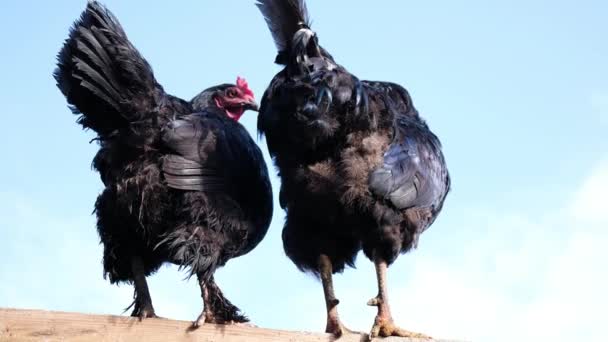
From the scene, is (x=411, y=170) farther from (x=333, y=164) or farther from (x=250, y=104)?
(x=250, y=104)

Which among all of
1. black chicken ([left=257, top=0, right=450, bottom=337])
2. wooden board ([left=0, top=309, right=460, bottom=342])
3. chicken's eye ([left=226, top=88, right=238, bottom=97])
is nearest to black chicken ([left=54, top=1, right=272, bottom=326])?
black chicken ([left=257, top=0, right=450, bottom=337])

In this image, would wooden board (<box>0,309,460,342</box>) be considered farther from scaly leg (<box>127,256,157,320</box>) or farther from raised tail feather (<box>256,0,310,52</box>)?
raised tail feather (<box>256,0,310,52</box>)

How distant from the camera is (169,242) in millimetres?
4574

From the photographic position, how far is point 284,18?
183 inches

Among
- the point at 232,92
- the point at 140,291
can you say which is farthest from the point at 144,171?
the point at 232,92

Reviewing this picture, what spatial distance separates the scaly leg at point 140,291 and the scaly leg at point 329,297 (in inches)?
38.1

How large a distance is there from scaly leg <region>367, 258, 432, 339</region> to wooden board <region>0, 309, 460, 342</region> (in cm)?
13

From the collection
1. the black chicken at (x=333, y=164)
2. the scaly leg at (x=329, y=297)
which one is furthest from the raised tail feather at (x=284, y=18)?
the scaly leg at (x=329, y=297)

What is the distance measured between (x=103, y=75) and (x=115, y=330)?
4.89ft

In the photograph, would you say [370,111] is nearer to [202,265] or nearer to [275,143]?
[275,143]

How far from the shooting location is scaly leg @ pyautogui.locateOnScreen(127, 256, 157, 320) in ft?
14.9

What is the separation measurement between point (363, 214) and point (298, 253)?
0.52m

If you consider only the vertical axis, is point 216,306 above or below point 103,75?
below

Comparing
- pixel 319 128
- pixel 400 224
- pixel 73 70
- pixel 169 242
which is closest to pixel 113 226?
pixel 169 242
